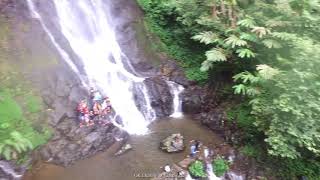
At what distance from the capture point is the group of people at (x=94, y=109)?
45.0 feet

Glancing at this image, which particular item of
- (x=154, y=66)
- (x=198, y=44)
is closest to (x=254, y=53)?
(x=198, y=44)

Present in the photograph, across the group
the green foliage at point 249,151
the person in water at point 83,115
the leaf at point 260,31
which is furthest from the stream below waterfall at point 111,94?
the leaf at point 260,31

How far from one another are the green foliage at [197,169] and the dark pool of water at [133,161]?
66 centimetres

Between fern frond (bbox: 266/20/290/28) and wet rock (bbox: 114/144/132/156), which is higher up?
fern frond (bbox: 266/20/290/28)

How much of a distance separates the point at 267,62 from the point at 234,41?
1369 millimetres

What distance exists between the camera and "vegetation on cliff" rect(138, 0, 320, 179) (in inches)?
415

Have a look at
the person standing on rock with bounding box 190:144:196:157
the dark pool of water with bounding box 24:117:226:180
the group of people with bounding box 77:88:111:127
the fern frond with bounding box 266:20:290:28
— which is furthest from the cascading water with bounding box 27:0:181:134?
the fern frond with bounding box 266:20:290:28

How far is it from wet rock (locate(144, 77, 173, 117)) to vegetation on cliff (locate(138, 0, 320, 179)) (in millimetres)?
1295

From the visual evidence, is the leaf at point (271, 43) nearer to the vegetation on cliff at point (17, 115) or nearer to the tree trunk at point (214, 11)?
the tree trunk at point (214, 11)

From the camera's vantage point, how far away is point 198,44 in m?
16.2

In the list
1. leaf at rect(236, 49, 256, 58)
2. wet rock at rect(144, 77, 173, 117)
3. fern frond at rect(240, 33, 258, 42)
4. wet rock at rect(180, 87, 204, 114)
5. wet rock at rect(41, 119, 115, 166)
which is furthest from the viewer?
wet rock at rect(144, 77, 173, 117)

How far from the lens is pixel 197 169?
12219 millimetres

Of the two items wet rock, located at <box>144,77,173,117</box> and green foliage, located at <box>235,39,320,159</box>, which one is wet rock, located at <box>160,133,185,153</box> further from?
green foliage, located at <box>235,39,320,159</box>

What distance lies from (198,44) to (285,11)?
4378 mm
